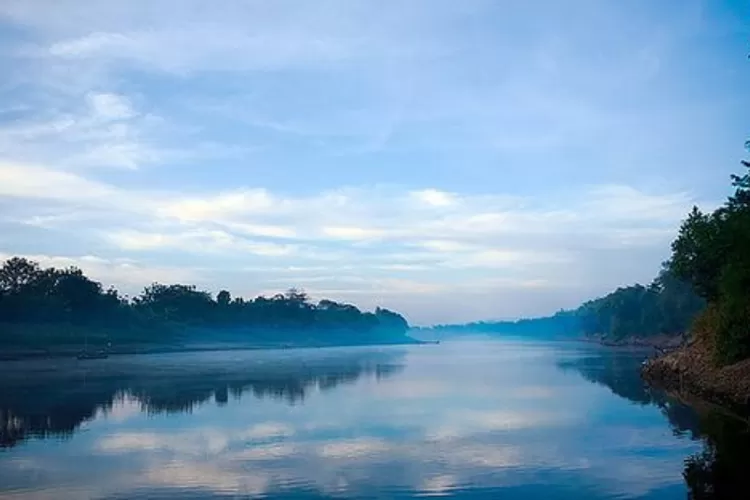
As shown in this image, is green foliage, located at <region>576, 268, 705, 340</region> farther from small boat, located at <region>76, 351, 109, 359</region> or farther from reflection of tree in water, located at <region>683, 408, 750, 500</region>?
reflection of tree in water, located at <region>683, 408, 750, 500</region>

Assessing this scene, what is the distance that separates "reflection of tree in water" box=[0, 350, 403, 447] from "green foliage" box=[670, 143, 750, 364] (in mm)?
19406

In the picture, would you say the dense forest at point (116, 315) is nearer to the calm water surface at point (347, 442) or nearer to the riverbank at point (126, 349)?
the riverbank at point (126, 349)

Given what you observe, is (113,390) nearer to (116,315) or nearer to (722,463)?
(722,463)

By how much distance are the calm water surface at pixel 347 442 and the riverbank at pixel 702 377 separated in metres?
1.78

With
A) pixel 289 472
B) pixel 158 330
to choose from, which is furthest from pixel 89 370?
pixel 158 330

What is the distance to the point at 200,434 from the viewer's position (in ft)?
89.2

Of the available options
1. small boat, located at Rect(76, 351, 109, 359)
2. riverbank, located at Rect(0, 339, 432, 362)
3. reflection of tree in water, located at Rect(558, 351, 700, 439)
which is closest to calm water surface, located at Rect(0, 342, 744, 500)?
reflection of tree in water, located at Rect(558, 351, 700, 439)

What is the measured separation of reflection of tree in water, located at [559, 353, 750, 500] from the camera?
1681 centimetres

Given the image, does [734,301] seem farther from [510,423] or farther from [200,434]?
[200,434]

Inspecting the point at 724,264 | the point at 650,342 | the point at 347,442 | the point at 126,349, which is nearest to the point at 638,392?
the point at 724,264

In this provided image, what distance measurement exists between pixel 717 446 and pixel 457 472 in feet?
24.5

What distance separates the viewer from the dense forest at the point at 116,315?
350 ft

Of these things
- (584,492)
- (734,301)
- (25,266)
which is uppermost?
(25,266)

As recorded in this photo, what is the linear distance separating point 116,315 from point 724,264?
103m
